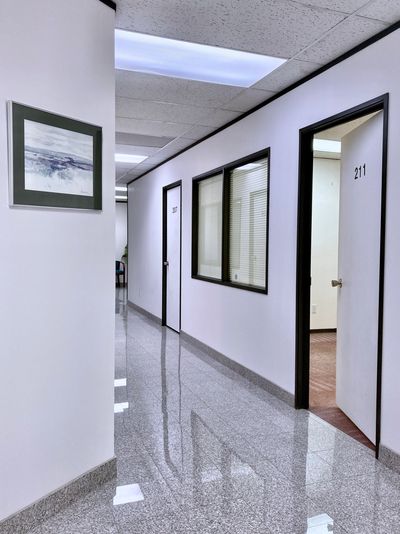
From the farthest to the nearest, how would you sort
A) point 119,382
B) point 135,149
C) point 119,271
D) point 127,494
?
point 119,271 < point 135,149 < point 119,382 < point 127,494

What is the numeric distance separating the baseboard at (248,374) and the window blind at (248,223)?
0.82m

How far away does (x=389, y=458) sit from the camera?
2.62 meters

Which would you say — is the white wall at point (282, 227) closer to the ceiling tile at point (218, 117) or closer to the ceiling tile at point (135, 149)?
the ceiling tile at point (218, 117)

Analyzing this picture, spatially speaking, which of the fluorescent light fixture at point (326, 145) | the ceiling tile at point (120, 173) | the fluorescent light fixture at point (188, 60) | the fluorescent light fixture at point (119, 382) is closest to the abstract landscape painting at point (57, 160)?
the fluorescent light fixture at point (188, 60)

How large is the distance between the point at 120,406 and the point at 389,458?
1.95 metres

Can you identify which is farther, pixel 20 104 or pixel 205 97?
pixel 205 97

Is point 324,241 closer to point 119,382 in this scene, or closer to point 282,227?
point 282,227

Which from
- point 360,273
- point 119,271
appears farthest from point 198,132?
point 119,271

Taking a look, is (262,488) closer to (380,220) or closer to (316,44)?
(380,220)

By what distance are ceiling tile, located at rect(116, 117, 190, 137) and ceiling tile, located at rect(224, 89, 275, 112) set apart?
803 millimetres

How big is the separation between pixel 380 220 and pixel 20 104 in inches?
83.3

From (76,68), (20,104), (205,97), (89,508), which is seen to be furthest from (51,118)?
(205,97)

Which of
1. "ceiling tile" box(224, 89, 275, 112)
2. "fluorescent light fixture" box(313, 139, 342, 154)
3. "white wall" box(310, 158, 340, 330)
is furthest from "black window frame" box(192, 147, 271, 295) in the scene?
"white wall" box(310, 158, 340, 330)

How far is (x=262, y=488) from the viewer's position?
7.84 feet
